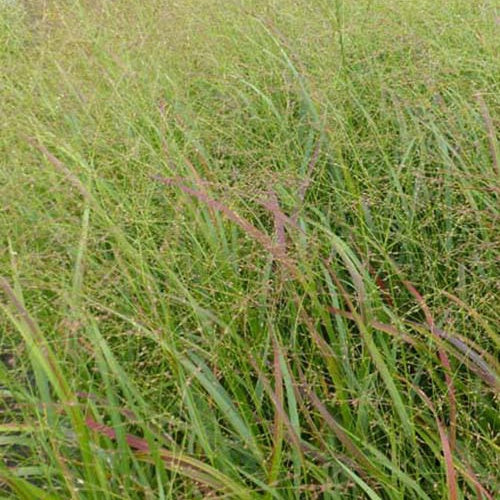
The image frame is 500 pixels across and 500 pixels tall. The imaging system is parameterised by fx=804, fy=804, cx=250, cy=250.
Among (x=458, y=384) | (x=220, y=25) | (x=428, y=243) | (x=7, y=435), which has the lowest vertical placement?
(x=458, y=384)

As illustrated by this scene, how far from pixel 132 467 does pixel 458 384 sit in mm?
572

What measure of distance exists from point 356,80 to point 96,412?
123 centimetres

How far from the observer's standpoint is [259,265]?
1.54 metres

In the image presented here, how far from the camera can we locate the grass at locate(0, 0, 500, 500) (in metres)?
1.27

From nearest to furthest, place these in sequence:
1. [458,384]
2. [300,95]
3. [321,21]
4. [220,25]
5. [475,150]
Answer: [458,384]
[475,150]
[300,95]
[321,21]
[220,25]

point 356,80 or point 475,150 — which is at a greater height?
point 356,80

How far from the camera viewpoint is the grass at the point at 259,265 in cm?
→ 127

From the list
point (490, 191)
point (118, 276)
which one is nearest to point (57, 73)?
point (118, 276)

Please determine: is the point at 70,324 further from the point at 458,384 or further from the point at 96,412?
→ the point at 458,384

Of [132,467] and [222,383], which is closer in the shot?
[132,467]

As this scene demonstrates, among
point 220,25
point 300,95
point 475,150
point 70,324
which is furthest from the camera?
point 220,25

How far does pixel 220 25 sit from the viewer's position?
261cm

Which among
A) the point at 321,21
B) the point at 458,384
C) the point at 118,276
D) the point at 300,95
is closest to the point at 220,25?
the point at 321,21

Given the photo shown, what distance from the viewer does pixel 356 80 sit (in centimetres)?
214
